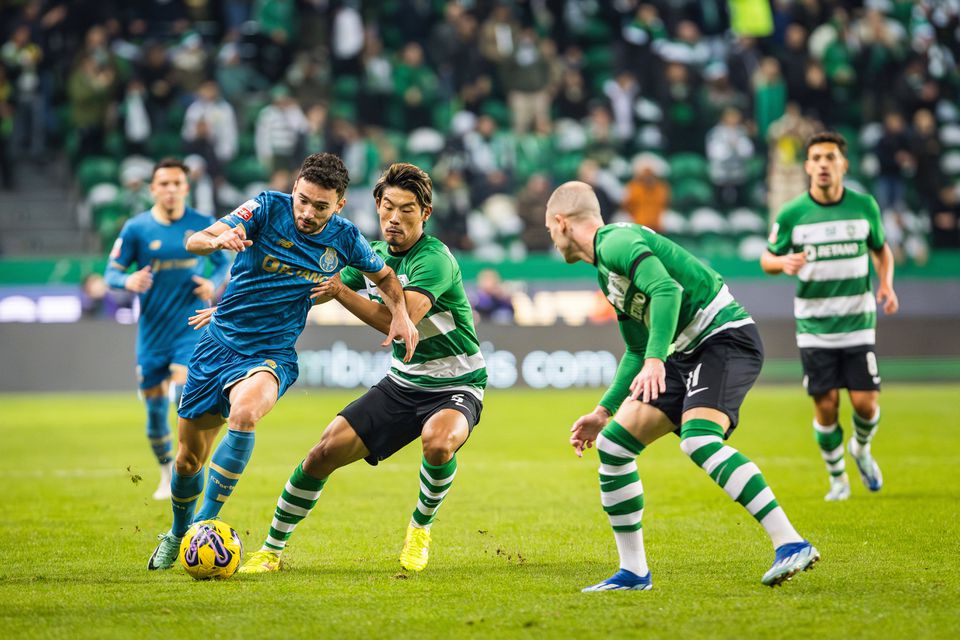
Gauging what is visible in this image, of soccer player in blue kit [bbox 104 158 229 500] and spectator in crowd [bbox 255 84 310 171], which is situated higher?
spectator in crowd [bbox 255 84 310 171]

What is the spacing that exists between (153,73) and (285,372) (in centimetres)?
1905

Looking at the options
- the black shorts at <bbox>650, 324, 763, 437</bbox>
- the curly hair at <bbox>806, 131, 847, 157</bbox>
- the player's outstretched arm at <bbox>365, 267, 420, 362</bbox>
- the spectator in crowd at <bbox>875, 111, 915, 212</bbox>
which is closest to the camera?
the black shorts at <bbox>650, 324, 763, 437</bbox>

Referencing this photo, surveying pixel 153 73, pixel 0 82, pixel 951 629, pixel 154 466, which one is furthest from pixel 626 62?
pixel 951 629

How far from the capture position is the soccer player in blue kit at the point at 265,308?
244 inches

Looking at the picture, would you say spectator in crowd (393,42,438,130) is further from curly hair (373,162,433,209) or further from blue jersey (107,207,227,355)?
curly hair (373,162,433,209)

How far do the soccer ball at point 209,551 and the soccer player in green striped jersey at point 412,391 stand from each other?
0.34 m

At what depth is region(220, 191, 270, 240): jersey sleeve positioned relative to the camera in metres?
6.15

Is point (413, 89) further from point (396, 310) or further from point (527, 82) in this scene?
point (396, 310)

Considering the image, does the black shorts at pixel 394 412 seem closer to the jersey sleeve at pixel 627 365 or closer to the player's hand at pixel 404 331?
the player's hand at pixel 404 331

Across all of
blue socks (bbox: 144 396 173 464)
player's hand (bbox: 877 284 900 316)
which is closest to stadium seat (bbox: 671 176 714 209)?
player's hand (bbox: 877 284 900 316)

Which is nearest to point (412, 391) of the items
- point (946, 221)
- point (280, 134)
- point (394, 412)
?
point (394, 412)

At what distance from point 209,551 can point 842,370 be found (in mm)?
5418

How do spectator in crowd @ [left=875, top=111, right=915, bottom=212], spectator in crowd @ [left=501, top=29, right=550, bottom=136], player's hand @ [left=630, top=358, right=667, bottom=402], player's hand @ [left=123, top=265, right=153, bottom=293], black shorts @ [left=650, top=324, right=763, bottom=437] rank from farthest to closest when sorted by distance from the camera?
spectator in crowd @ [left=501, top=29, right=550, bottom=136] < spectator in crowd @ [left=875, top=111, right=915, bottom=212] < player's hand @ [left=123, top=265, right=153, bottom=293] < black shorts @ [left=650, top=324, right=763, bottom=437] < player's hand @ [left=630, top=358, right=667, bottom=402]

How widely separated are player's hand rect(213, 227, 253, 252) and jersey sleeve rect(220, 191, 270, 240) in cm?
7
